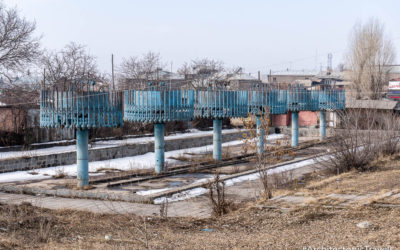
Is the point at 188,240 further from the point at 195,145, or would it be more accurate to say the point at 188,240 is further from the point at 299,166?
the point at 195,145

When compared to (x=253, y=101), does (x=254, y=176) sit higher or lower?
lower

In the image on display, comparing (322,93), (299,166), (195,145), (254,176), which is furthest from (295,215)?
(322,93)

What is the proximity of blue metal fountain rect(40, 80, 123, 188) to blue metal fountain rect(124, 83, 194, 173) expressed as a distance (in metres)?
2.58


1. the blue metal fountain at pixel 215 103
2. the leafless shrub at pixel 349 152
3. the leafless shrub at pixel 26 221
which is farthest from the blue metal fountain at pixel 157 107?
the leafless shrub at pixel 26 221

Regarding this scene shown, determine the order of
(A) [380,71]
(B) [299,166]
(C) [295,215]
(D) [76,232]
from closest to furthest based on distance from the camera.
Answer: (D) [76,232], (C) [295,215], (B) [299,166], (A) [380,71]

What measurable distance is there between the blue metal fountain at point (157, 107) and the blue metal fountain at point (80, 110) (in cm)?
258

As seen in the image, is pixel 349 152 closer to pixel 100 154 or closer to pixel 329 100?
pixel 100 154

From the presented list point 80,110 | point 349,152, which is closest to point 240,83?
point 349,152

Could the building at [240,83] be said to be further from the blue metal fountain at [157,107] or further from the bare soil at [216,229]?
the bare soil at [216,229]

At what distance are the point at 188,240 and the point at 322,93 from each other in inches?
1048

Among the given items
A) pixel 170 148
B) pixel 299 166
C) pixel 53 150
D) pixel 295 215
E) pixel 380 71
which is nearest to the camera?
pixel 295 215

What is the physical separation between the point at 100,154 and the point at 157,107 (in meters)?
6.94

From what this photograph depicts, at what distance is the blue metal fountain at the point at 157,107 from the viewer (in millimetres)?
19797

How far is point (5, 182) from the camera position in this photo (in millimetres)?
18391
